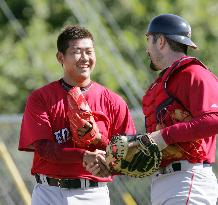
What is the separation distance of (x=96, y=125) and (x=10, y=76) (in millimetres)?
9225

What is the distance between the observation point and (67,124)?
18.8 feet

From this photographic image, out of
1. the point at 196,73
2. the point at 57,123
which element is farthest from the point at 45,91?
the point at 196,73

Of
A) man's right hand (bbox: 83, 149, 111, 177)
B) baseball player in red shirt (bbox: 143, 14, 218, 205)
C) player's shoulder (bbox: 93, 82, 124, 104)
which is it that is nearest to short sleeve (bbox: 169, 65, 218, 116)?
baseball player in red shirt (bbox: 143, 14, 218, 205)

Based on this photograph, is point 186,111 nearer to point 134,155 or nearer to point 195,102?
point 195,102

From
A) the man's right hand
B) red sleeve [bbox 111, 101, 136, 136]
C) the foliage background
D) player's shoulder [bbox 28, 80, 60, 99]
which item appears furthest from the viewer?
the foliage background

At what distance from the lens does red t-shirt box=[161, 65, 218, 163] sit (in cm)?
486

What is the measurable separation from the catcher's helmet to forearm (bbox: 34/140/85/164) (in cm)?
90

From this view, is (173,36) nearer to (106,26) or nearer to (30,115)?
(30,115)

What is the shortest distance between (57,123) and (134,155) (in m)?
0.80

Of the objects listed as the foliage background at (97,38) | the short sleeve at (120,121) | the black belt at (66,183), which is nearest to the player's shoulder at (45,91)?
the short sleeve at (120,121)

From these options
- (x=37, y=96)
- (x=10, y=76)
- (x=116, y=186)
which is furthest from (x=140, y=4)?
(x=37, y=96)

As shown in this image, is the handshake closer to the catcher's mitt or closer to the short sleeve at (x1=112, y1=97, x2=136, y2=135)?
the catcher's mitt

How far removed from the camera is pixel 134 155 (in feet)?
16.8

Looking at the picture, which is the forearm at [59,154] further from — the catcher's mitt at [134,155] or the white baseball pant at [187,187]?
the white baseball pant at [187,187]
